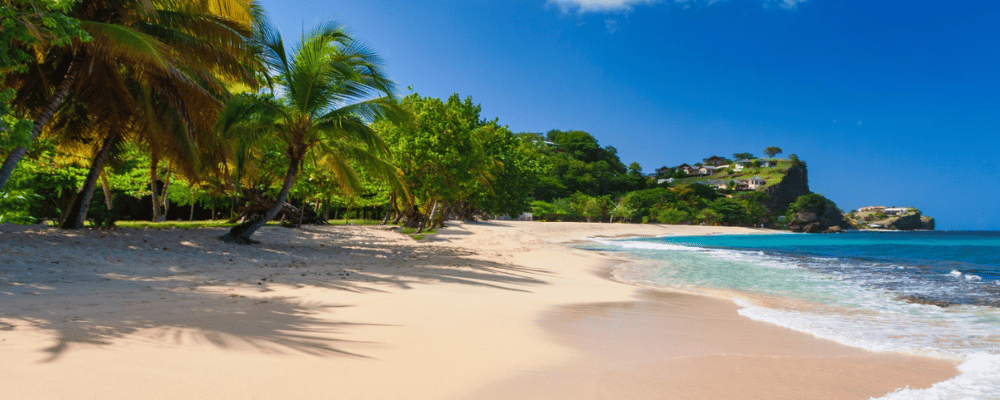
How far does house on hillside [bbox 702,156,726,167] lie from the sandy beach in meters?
158

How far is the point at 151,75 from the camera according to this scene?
364 inches

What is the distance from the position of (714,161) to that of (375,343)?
165 metres

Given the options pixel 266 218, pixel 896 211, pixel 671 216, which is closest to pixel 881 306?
pixel 266 218

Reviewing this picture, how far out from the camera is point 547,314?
518 centimetres

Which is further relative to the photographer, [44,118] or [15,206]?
[15,206]

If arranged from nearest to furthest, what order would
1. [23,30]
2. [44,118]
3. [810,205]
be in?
[23,30] < [44,118] < [810,205]

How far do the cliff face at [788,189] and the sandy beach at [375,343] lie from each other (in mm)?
105367

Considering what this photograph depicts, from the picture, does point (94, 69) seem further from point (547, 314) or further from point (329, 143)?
point (547, 314)

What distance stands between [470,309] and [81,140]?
37.7 ft

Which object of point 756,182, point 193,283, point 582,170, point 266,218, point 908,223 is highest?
point 756,182

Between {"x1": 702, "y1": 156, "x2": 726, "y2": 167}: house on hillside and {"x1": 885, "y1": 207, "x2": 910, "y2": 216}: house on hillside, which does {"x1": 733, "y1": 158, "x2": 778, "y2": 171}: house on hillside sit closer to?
{"x1": 702, "y1": 156, "x2": 726, "y2": 167}: house on hillside

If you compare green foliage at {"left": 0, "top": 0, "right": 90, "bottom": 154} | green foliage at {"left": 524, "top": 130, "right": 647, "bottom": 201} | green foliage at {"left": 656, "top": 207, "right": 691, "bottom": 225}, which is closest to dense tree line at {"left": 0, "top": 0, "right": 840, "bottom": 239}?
green foliage at {"left": 0, "top": 0, "right": 90, "bottom": 154}

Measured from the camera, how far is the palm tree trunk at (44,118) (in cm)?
767

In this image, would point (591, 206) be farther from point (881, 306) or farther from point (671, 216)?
point (881, 306)
